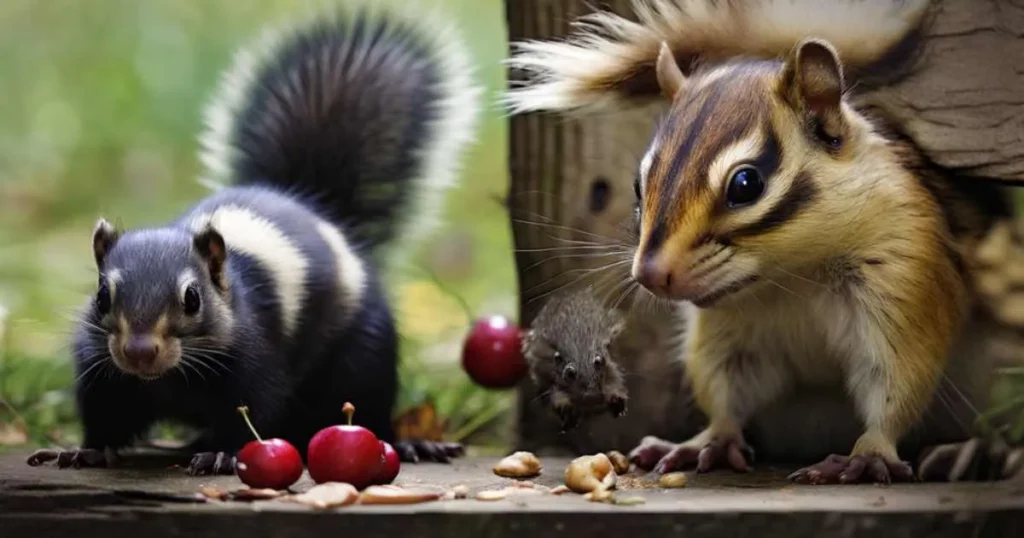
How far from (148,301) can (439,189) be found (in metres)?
1.05

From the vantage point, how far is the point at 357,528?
2.05 meters

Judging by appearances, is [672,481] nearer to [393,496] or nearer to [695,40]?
[393,496]

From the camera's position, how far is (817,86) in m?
2.44

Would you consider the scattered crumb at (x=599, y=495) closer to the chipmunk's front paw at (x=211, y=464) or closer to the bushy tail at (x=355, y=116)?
the chipmunk's front paw at (x=211, y=464)

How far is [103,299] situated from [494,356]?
3.27 ft

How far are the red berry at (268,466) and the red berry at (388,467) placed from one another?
166 millimetres

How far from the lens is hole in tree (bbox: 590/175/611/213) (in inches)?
127

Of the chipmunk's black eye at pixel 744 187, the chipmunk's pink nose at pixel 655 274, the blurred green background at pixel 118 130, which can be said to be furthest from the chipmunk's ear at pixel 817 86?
the blurred green background at pixel 118 130

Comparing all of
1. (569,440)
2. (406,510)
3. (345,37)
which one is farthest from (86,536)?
(345,37)

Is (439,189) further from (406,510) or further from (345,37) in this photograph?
(406,510)

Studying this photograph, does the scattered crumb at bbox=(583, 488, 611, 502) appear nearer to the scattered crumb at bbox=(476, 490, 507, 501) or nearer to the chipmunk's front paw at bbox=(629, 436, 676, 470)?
the scattered crumb at bbox=(476, 490, 507, 501)

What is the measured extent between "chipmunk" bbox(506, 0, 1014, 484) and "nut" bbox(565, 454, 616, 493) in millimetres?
273

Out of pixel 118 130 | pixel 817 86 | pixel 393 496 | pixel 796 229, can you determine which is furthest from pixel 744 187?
pixel 118 130

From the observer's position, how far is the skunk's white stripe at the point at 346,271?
301cm
